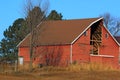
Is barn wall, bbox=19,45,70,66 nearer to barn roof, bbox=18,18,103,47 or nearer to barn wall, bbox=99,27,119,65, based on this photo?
barn roof, bbox=18,18,103,47

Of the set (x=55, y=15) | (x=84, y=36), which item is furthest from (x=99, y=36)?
(x=55, y=15)

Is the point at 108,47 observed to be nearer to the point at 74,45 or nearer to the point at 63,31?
the point at 63,31

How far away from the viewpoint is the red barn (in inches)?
2287

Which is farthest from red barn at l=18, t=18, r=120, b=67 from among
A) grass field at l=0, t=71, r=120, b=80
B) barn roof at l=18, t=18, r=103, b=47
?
grass field at l=0, t=71, r=120, b=80

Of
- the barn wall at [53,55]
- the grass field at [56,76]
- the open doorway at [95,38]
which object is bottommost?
the grass field at [56,76]

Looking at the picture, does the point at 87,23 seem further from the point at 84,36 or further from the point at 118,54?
the point at 118,54

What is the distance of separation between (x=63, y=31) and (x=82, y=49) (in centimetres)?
410

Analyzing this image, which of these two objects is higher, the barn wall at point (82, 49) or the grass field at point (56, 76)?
the barn wall at point (82, 49)

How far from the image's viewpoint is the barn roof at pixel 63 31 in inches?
2298

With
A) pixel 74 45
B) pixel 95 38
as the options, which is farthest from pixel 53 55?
pixel 95 38

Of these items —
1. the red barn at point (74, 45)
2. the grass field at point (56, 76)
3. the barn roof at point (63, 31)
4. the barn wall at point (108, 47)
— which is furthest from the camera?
the barn wall at point (108, 47)

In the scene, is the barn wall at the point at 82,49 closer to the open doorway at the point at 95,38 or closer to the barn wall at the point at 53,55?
the barn wall at the point at 53,55

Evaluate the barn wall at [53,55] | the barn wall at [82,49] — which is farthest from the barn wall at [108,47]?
the barn wall at [53,55]

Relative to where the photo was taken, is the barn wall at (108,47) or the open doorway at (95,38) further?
the barn wall at (108,47)
